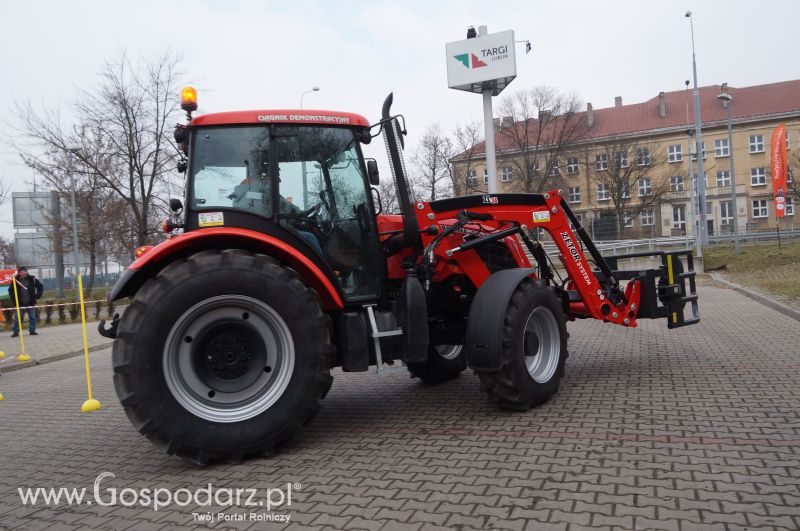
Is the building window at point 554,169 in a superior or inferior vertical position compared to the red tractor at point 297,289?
superior

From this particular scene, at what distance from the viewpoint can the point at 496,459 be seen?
3955mm

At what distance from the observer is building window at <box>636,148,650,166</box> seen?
148ft

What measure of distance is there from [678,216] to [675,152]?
22.8 feet

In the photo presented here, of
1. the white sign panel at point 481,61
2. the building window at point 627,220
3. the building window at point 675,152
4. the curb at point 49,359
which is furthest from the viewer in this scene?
the building window at point 675,152

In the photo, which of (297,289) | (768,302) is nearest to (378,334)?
(297,289)

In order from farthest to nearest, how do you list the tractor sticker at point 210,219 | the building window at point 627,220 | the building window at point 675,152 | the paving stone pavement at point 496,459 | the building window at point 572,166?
1. the building window at point 675,152
2. the building window at point 572,166
3. the building window at point 627,220
4. the tractor sticker at point 210,219
5. the paving stone pavement at point 496,459

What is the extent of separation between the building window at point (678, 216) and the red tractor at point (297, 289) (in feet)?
172

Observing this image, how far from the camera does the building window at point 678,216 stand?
52.9 metres

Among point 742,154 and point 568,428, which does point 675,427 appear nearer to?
point 568,428

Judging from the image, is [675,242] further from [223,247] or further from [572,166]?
[223,247]

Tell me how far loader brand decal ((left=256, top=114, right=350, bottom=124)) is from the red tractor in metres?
0.01

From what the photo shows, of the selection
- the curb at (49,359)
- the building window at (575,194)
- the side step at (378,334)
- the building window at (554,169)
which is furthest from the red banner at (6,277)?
the building window at (575,194)

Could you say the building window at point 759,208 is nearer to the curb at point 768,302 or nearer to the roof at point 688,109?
the roof at point 688,109

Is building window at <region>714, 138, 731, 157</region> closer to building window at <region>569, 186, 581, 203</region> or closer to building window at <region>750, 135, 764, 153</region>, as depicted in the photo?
building window at <region>750, 135, 764, 153</region>
